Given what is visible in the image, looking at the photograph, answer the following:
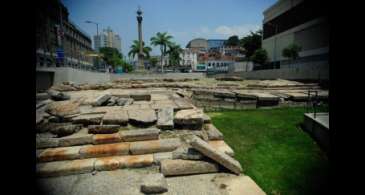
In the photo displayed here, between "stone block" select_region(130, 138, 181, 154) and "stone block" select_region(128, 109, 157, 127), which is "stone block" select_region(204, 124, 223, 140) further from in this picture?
"stone block" select_region(128, 109, 157, 127)

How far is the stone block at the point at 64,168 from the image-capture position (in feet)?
8.75

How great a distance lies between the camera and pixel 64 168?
2.74 metres

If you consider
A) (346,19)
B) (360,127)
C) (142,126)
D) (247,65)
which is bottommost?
(142,126)

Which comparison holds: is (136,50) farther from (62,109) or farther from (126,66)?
(62,109)

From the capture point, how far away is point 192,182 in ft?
8.32

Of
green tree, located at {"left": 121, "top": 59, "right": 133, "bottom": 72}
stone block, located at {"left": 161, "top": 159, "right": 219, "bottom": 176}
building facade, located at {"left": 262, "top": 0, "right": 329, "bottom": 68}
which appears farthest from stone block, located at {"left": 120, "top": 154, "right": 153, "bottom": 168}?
green tree, located at {"left": 121, "top": 59, "right": 133, "bottom": 72}

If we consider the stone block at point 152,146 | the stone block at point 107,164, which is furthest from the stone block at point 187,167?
the stone block at point 107,164

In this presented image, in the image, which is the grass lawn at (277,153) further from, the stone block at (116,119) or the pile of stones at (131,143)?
the stone block at (116,119)

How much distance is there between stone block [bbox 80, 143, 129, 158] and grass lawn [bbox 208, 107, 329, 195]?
5.79ft

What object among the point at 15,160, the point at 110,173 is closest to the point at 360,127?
the point at 15,160

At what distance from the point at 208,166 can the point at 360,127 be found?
5.97 ft

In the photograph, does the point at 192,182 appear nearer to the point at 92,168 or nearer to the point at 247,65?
the point at 92,168

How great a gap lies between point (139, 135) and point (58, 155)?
119 cm

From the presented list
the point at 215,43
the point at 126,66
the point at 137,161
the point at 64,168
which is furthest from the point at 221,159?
the point at 215,43
